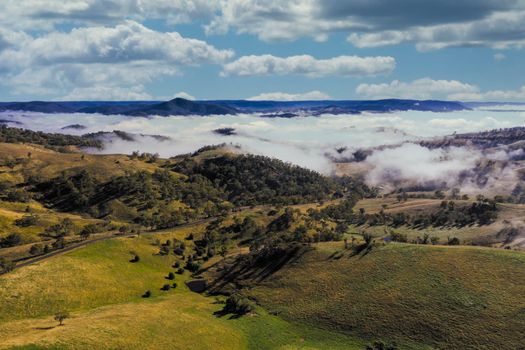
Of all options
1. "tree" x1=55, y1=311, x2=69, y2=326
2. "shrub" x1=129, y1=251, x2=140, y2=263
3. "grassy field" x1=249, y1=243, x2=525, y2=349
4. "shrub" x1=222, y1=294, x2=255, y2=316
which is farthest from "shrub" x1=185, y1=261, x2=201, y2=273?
"tree" x1=55, y1=311, x2=69, y2=326

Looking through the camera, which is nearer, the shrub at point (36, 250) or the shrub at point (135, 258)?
the shrub at point (135, 258)

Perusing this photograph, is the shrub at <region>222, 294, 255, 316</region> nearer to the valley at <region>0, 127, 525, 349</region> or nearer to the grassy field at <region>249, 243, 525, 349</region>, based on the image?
the valley at <region>0, 127, 525, 349</region>

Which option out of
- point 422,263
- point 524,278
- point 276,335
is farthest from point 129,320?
point 524,278

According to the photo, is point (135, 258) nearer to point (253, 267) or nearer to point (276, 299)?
point (253, 267)

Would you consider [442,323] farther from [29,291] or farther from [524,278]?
[29,291]

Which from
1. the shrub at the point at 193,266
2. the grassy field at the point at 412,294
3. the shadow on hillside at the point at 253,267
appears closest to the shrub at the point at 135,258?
the shrub at the point at 193,266

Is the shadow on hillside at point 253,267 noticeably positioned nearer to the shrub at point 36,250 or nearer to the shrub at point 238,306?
the shrub at point 238,306
